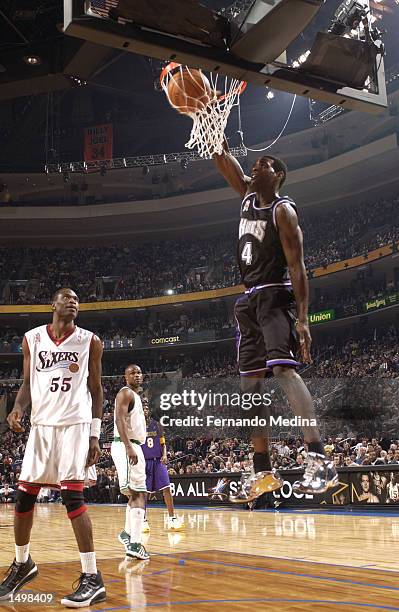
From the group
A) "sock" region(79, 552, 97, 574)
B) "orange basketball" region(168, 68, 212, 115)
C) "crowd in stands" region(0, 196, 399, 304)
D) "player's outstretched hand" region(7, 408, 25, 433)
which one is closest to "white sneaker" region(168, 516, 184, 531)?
"sock" region(79, 552, 97, 574)

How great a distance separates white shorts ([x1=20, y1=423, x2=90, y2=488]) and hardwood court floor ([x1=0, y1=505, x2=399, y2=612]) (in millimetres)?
886

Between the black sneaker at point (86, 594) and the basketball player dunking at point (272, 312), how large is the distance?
6.52ft

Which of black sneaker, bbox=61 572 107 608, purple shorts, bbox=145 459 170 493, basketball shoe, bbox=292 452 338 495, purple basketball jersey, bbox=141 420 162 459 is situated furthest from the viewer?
purple basketball jersey, bbox=141 420 162 459

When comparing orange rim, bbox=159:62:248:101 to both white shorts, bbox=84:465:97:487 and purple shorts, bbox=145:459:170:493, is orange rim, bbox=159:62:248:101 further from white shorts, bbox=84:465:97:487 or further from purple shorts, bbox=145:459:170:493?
purple shorts, bbox=145:459:170:493

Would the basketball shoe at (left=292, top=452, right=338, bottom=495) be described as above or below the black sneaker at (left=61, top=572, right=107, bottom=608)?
above

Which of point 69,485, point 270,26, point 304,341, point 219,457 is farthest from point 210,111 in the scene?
point 219,457

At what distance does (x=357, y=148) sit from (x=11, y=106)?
51.8 feet

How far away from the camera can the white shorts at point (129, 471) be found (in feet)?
24.5

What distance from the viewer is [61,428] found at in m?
5.02

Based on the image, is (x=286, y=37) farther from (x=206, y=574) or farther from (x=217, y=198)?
(x=217, y=198)

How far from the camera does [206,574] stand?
5992mm

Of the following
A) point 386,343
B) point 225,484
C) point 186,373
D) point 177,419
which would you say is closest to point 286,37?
point 225,484

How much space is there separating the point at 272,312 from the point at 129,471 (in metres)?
4.88

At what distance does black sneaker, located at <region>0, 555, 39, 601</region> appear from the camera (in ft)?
16.2
